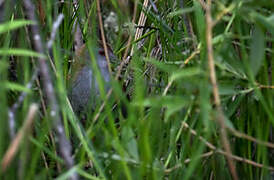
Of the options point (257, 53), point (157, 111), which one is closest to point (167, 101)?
point (157, 111)

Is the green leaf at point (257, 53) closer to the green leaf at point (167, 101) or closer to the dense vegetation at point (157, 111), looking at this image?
the dense vegetation at point (157, 111)

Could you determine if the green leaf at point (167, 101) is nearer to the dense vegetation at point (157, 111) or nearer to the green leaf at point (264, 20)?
the dense vegetation at point (157, 111)

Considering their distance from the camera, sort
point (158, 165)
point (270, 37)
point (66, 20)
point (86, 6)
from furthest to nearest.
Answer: point (86, 6)
point (66, 20)
point (270, 37)
point (158, 165)

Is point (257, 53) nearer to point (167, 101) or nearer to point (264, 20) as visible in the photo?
point (264, 20)

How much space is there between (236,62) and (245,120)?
0.25 meters

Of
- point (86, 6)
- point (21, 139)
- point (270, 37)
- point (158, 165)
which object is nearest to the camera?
point (21, 139)

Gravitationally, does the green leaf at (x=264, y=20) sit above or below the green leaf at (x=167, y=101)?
above

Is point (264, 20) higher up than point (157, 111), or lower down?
higher up

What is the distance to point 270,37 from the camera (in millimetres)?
1106

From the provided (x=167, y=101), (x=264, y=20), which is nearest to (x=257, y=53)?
(x=264, y=20)

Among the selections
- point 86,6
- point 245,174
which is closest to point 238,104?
point 245,174

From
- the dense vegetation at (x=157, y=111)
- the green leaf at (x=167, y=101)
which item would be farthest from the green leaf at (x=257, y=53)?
the green leaf at (x=167, y=101)

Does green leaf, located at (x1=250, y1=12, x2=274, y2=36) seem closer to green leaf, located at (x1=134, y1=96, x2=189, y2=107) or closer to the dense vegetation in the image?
the dense vegetation

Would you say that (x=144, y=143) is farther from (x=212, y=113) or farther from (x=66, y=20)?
(x=66, y=20)
